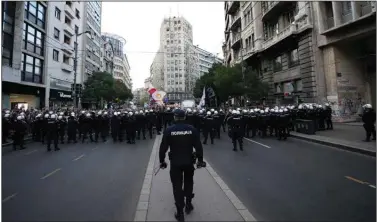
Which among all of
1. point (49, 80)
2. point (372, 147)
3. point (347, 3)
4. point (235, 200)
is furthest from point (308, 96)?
point (49, 80)

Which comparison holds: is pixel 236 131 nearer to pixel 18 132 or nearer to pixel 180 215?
pixel 180 215

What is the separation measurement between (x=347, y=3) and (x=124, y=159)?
20.2m

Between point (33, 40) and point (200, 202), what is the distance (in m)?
29.8

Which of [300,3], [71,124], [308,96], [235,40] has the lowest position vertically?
[71,124]

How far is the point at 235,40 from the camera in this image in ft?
144

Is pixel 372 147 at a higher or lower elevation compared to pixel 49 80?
lower

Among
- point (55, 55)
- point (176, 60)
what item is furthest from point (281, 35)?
point (176, 60)

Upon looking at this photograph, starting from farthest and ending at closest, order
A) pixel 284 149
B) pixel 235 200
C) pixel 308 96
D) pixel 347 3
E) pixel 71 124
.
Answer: pixel 308 96, pixel 347 3, pixel 71 124, pixel 284 149, pixel 235 200

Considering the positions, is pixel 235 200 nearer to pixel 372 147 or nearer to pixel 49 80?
pixel 372 147

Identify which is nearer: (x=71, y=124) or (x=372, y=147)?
(x=372, y=147)

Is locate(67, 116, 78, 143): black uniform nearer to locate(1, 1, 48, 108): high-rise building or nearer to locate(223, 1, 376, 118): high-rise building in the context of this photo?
locate(1, 1, 48, 108): high-rise building

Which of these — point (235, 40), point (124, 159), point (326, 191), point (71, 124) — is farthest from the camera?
point (235, 40)

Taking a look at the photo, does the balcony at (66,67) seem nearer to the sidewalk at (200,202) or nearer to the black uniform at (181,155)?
the sidewalk at (200,202)

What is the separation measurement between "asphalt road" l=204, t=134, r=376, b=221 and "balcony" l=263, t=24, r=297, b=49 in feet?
55.2
